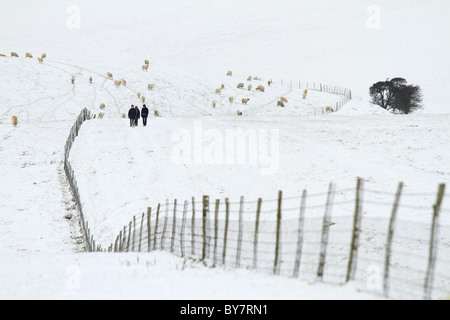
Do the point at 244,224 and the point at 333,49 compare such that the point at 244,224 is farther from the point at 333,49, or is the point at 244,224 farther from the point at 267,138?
the point at 333,49

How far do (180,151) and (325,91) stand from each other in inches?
1769

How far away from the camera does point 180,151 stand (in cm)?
2658

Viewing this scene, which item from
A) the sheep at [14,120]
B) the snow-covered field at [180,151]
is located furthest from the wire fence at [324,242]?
the sheep at [14,120]

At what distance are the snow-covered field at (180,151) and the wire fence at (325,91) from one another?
1.42m

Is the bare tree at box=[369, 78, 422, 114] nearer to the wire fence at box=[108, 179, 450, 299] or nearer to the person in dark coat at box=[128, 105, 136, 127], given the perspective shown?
the person in dark coat at box=[128, 105, 136, 127]

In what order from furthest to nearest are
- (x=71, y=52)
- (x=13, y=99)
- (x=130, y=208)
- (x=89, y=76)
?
1. (x=71, y=52)
2. (x=89, y=76)
3. (x=13, y=99)
4. (x=130, y=208)

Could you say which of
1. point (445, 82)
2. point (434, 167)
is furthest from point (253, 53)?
point (434, 167)

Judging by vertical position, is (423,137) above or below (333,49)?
below

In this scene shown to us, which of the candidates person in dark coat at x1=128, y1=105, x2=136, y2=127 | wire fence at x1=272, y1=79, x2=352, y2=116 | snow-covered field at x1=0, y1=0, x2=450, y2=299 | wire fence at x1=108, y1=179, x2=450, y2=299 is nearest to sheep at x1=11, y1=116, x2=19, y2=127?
snow-covered field at x1=0, y1=0, x2=450, y2=299

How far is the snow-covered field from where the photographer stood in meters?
8.85

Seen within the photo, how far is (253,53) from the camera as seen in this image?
3506 inches

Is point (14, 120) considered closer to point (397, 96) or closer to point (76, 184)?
point (76, 184)

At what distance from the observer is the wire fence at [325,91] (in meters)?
50.1

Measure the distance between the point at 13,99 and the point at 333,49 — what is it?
6692cm
